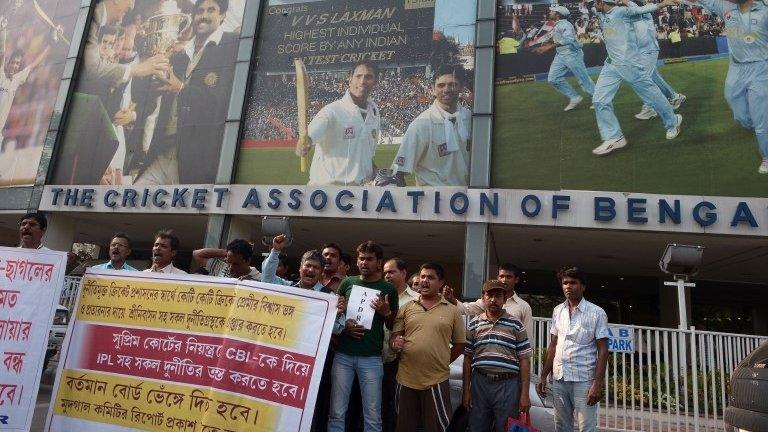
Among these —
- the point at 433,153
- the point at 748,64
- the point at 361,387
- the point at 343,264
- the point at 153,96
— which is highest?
the point at 748,64

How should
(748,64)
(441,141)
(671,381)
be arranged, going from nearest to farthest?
1. (671,381)
2. (748,64)
3. (441,141)

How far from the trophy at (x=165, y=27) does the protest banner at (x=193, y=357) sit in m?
10.8

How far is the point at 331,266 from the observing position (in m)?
4.57

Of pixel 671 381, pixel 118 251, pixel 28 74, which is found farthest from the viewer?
pixel 28 74

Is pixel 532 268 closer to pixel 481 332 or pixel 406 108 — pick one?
pixel 406 108

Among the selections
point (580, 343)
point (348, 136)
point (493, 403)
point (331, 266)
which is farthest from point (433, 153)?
point (493, 403)

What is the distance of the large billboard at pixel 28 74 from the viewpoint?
13.5 m

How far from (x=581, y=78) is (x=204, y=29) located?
893 centimetres

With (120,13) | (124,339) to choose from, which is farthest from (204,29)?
(124,339)

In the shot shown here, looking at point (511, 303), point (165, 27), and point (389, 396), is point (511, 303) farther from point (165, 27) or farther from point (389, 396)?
point (165, 27)

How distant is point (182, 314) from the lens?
370 cm

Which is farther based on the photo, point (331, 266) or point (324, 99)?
point (324, 99)

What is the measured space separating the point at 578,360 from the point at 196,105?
1081cm

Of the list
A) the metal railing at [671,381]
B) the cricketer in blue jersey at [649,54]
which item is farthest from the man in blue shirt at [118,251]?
the cricketer in blue jersey at [649,54]
